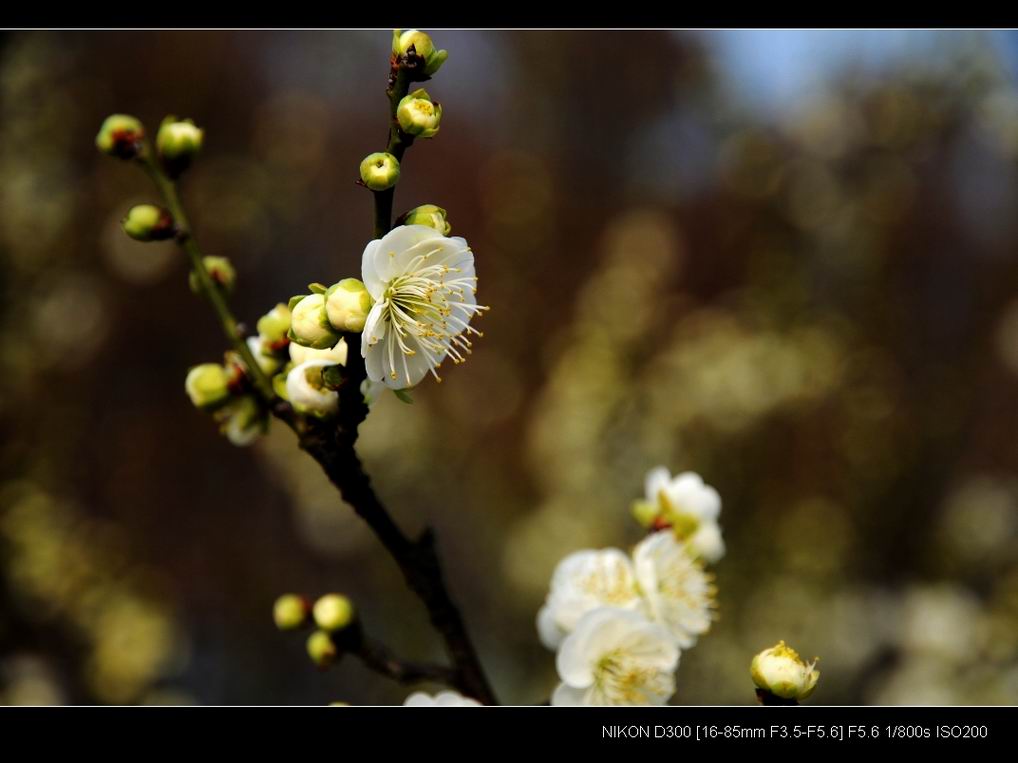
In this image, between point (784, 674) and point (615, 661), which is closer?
point (784, 674)

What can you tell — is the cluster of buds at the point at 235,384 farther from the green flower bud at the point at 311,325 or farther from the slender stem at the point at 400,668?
the slender stem at the point at 400,668

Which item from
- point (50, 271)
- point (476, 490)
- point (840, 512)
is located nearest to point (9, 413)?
point (50, 271)

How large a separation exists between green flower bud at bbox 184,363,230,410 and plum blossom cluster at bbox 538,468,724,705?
452 millimetres

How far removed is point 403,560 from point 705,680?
2.17m

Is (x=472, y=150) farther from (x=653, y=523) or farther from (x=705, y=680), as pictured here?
(x=653, y=523)

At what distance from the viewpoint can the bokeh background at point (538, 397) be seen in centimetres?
270

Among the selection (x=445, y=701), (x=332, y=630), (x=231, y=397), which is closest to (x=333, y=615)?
(x=332, y=630)

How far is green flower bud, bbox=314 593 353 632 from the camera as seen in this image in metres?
0.86

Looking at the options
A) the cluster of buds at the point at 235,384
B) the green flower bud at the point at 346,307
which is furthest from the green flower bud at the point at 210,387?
the green flower bud at the point at 346,307

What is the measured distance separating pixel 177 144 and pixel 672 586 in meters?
0.75

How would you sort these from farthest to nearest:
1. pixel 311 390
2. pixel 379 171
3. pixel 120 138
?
pixel 120 138
pixel 311 390
pixel 379 171

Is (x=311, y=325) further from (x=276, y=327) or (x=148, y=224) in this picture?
(x=148, y=224)

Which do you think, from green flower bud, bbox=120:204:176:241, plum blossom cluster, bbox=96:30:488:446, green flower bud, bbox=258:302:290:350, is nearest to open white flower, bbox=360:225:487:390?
plum blossom cluster, bbox=96:30:488:446

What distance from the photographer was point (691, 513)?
3.29 ft
